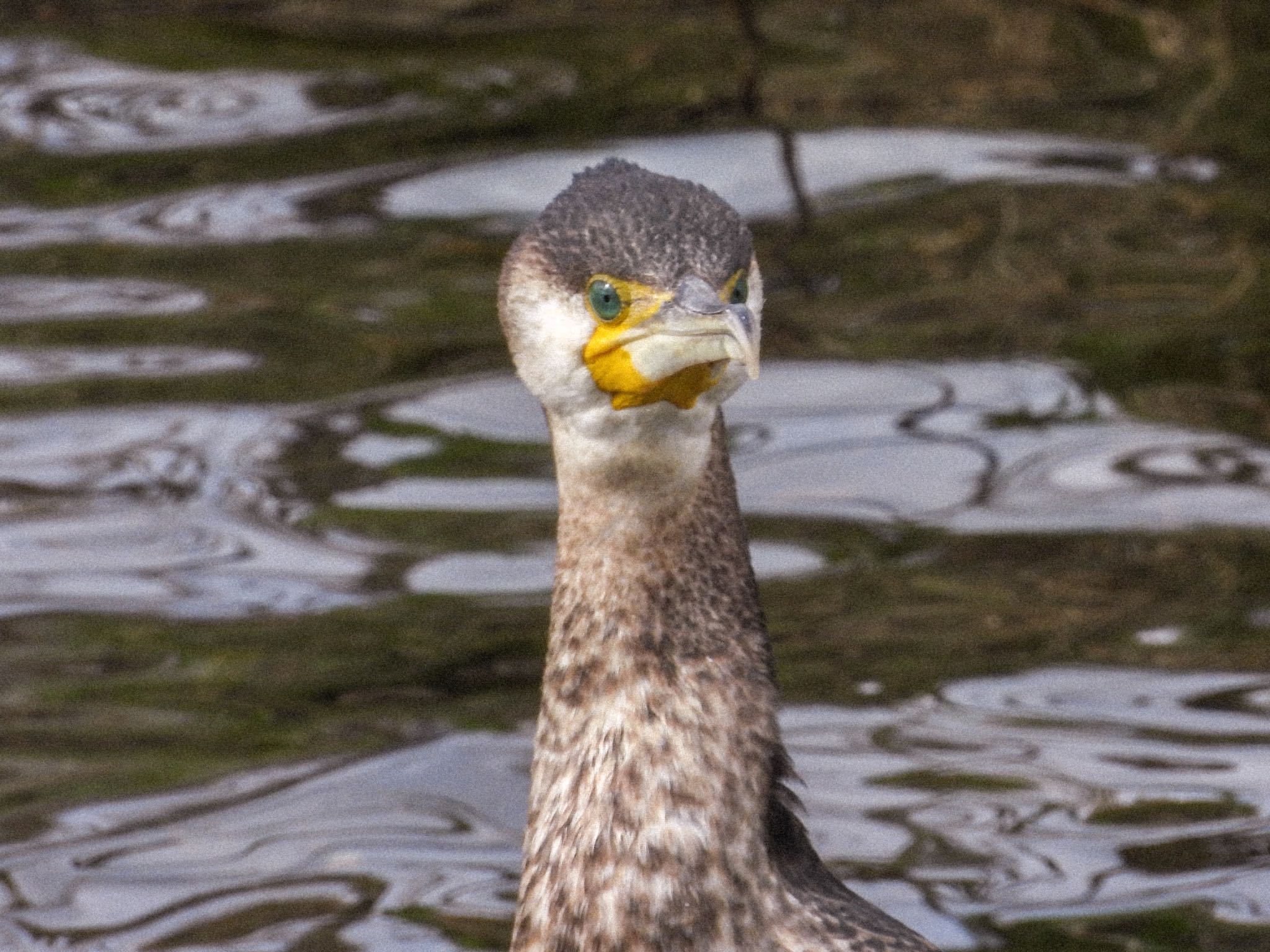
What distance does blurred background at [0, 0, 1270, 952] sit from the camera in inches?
156

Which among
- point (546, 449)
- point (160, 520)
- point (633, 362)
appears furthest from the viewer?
point (546, 449)

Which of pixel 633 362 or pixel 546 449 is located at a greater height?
pixel 633 362

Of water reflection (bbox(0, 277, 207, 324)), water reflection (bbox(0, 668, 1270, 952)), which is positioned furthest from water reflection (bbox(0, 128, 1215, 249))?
water reflection (bbox(0, 668, 1270, 952))

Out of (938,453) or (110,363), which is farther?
(110,363)

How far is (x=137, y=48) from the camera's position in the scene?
24.0 ft

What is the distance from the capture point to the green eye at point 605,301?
103 inches

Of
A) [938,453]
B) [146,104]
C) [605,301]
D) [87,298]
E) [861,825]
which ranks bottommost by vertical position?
[861,825]

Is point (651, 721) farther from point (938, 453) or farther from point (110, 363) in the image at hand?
point (110, 363)

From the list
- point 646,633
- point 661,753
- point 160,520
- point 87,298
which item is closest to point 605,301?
point 646,633

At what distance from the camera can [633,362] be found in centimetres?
256

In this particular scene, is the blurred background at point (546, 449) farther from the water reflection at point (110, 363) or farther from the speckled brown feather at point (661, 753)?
the speckled brown feather at point (661, 753)

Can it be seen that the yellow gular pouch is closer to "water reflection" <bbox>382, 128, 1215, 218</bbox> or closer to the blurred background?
the blurred background

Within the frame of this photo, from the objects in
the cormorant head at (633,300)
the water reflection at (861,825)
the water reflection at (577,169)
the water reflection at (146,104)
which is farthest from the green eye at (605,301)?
the water reflection at (146,104)

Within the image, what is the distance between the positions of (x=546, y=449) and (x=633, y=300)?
286 centimetres
